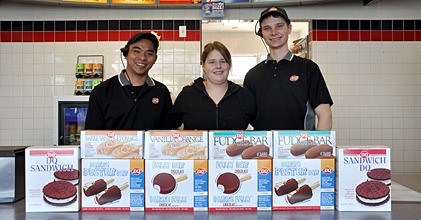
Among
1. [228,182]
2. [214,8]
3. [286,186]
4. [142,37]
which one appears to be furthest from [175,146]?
[214,8]

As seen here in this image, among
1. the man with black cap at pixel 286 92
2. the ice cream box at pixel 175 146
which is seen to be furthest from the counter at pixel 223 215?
the man with black cap at pixel 286 92

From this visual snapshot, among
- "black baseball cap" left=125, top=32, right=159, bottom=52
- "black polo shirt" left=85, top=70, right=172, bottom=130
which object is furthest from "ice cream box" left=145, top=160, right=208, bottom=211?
"black baseball cap" left=125, top=32, right=159, bottom=52

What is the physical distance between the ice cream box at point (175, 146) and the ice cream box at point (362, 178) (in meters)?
0.54

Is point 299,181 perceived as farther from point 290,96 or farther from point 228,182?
point 290,96

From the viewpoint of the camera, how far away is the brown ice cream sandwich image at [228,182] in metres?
1.47

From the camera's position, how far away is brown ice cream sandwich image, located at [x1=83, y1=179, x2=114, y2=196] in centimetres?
147

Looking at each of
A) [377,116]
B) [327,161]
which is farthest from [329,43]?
[327,161]

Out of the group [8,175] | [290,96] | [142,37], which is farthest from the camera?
[142,37]

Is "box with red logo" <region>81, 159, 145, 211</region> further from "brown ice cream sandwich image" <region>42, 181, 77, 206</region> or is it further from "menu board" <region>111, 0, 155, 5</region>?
"menu board" <region>111, 0, 155, 5</region>

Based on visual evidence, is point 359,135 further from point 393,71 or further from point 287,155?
point 287,155

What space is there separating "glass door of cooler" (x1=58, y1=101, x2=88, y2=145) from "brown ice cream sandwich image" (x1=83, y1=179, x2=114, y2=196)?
2421mm

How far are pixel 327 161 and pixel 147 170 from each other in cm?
70

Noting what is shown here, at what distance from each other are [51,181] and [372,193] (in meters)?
1.25

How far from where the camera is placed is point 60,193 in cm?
147
